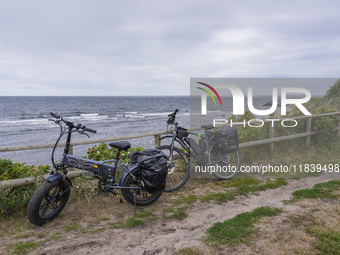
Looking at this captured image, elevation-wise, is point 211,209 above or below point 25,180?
below

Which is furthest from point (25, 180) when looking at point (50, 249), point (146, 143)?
point (146, 143)

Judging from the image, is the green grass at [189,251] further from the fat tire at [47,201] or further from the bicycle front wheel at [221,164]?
the bicycle front wheel at [221,164]

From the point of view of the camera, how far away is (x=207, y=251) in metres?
3.48

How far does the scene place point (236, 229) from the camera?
4.03m

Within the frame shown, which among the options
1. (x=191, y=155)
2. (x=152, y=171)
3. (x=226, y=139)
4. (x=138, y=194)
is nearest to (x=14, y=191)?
(x=138, y=194)

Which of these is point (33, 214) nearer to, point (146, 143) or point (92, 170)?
point (92, 170)

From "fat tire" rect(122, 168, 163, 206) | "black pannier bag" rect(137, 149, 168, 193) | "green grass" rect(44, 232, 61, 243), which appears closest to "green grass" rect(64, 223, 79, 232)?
"green grass" rect(44, 232, 61, 243)

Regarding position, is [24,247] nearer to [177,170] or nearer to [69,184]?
[69,184]

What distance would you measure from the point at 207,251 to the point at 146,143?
14705 mm

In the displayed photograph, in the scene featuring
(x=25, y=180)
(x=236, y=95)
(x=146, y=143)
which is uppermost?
(x=236, y=95)

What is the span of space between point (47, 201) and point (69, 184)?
0.42m

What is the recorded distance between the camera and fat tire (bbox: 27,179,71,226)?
4223 millimetres

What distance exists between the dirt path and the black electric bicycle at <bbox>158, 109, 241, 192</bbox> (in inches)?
44.4

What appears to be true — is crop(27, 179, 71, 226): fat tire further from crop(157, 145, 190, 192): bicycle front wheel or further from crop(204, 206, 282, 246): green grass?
crop(204, 206, 282, 246): green grass
